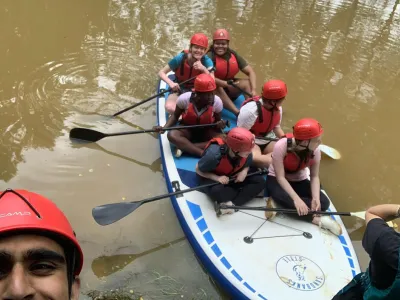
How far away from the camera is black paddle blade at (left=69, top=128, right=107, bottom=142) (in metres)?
4.84

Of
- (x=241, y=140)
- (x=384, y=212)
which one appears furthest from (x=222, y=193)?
(x=384, y=212)

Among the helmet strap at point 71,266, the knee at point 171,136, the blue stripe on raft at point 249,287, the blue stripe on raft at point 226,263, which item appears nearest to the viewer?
the helmet strap at point 71,266

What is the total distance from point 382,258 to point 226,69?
4131 mm

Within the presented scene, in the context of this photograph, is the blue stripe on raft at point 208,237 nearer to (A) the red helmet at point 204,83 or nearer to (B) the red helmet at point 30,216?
(A) the red helmet at point 204,83

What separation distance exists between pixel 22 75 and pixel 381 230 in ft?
19.6

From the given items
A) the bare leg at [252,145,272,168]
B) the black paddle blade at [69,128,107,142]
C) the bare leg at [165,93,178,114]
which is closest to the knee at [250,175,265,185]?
the bare leg at [252,145,272,168]

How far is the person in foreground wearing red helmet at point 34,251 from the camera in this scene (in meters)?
1.15

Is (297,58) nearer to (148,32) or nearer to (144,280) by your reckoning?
(148,32)

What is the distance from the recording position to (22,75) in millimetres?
6180

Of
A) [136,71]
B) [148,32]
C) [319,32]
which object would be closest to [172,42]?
[148,32]

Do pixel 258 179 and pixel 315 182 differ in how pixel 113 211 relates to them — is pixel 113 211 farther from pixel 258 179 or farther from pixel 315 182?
pixel 315 182

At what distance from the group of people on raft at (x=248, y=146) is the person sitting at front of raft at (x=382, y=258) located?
1.65 m

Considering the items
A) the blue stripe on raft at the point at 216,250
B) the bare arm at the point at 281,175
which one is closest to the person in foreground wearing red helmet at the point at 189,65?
the bare arm at the point at 281,175

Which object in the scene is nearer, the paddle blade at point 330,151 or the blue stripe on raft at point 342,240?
the blue stripe on raft at point 342,240
